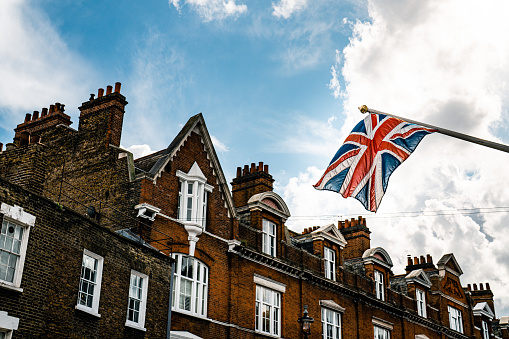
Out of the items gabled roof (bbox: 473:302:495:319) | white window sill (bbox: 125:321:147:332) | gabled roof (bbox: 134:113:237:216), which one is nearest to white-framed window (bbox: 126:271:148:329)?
white window sill (bbox: 125:321:147:332)

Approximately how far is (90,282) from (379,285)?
25.3m

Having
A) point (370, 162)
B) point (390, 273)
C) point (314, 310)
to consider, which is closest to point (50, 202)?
point (370, 162)

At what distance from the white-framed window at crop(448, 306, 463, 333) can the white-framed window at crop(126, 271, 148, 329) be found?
107 feet

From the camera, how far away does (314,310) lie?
107ft

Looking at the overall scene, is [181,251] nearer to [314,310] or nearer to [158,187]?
[158,187]

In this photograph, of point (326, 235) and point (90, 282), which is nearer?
point (90, 282)

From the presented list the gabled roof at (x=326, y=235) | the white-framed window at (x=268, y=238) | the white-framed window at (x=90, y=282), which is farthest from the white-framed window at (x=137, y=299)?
the gabled roof at (x=326, y=235)

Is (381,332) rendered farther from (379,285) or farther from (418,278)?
(418,278)

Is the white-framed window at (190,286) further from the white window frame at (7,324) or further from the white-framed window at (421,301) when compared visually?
the white-framed window at (421,301)

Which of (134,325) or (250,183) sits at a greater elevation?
(250,183)

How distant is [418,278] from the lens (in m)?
44.5

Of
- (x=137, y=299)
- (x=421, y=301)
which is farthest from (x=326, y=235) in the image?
(x=137, y=299)

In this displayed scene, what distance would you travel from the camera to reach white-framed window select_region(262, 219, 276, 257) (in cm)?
3122

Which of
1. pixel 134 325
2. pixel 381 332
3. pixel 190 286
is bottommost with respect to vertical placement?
pixel 134 325
